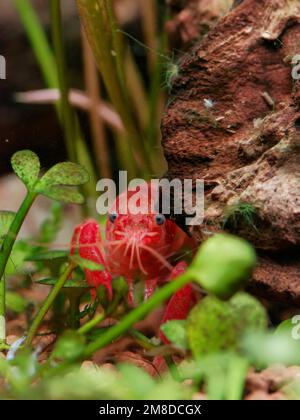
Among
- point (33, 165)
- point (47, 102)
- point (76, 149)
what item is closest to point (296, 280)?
point (33, 165)

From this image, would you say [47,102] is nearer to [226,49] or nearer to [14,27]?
[14,27]

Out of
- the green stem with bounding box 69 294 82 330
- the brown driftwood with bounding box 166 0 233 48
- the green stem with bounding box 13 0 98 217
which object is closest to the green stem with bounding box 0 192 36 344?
the green stem with bounding box 69 294 82 330

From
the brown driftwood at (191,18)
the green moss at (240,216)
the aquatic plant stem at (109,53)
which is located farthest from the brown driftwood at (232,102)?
the brown driftwood at (191,18)

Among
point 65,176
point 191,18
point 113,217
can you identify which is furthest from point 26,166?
point 191,18

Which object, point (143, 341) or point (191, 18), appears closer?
point (143, 341)

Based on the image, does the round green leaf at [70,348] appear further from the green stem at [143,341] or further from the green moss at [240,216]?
the green moss at [240,216]

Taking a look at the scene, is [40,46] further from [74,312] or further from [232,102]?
[74,312]
